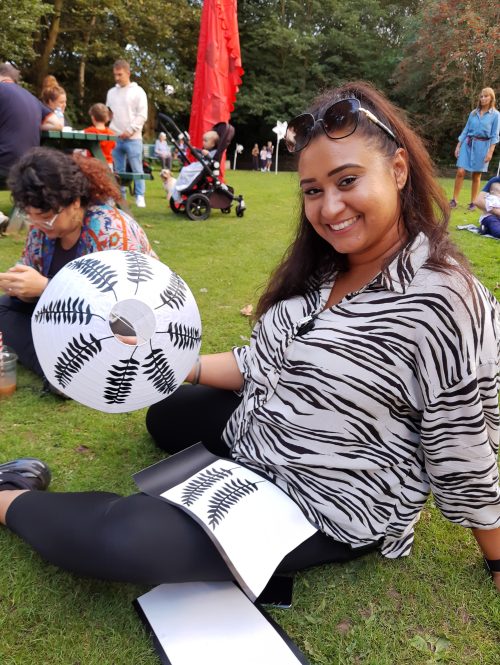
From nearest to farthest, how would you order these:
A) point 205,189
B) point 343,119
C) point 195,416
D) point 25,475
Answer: point 343,119 → point 25,475 → point 195,416 → point 205,189

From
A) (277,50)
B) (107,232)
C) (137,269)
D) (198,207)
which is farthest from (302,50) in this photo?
(137,269)

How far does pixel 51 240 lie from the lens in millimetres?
3141

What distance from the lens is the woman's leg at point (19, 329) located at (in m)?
3.27

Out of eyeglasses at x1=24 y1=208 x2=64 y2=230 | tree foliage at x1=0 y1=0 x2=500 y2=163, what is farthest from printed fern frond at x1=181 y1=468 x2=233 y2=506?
tree foliage at x1=0 y1=0 x2=500 y2=163

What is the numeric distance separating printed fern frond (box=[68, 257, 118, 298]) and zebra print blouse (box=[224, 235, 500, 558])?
0.61 meters

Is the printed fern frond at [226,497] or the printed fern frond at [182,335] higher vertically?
the printed fern frond at [182,335]

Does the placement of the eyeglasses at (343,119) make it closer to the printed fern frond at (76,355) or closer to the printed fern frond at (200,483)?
the printed fern frond at (76,355)

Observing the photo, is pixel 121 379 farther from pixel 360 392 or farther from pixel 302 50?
pixel 302 50

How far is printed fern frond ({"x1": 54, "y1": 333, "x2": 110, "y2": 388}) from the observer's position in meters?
1.82

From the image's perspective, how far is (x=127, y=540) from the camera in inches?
61.9

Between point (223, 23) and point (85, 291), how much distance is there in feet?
29.9

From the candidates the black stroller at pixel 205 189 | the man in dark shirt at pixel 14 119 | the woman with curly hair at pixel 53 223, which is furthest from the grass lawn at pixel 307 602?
the black stroller at pixel 205 189

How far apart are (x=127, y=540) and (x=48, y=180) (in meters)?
1.90

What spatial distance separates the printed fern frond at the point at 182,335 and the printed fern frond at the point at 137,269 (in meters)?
0.19
